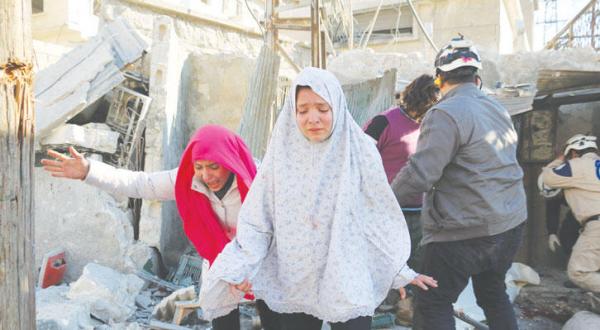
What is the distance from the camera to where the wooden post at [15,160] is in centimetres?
165

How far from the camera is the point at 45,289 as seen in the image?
4.01m

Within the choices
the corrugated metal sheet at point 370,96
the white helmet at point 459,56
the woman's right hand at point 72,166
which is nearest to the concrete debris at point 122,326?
the woman's right hand at point 72,166

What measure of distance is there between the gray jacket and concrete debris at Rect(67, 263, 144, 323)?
271cm

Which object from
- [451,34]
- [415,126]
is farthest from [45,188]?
[451,34]

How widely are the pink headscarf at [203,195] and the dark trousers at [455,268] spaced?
97 cm

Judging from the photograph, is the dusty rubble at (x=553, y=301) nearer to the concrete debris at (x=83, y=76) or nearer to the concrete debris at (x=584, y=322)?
the concrete debris at (x=584, y=322)

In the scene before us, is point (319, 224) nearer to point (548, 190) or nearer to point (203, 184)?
point (203, 184)

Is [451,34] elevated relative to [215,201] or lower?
elevated

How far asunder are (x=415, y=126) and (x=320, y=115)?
139 cm

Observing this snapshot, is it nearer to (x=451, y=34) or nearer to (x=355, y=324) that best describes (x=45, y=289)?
(x=355, y=324)

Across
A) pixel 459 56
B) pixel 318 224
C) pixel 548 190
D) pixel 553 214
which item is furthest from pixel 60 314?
pixel 553 214

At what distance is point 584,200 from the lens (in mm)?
3764

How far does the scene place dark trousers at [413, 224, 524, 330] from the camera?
2.12 meters

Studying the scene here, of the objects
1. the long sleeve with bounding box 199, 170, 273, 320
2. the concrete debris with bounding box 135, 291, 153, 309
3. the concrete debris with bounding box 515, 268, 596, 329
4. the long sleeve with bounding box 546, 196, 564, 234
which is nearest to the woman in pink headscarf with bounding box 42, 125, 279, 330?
the long sleeve with bounding box 199, 170, 273, 320
